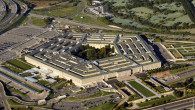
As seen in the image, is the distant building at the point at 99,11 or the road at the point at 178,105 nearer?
the road at the point at 178,105

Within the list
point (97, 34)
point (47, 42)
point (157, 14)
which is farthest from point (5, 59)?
point (157, 14)

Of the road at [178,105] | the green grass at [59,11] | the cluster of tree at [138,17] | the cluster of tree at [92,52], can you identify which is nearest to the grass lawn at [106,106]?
the road at [178,105]

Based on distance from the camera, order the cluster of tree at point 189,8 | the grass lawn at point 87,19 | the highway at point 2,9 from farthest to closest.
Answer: the highway at point 2,9, the grass lawn at point 87,19, the cluster of tree at point 189,8

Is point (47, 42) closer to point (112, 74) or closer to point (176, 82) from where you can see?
point (112, 74)

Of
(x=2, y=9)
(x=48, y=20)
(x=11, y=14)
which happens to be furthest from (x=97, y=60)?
(x=2, y=9)

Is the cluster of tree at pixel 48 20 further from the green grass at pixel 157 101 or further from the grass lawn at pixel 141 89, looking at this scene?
the green grass at pixel 157 101

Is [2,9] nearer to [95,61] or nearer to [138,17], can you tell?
[138,17]
